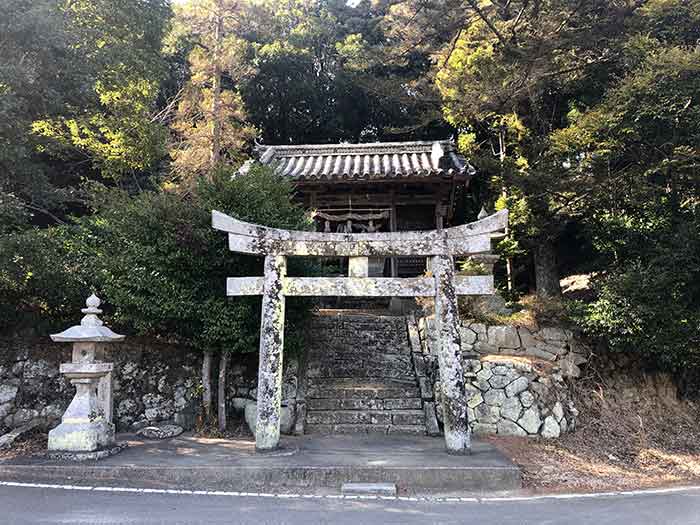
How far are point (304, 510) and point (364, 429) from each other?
9.01 ft

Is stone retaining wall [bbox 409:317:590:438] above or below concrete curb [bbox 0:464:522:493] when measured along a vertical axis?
above

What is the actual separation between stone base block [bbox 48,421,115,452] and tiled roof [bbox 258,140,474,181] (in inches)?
308

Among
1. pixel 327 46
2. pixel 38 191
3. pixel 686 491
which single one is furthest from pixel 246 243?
pixel 327 46

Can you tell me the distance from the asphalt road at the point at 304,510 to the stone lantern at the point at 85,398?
92 centimetres

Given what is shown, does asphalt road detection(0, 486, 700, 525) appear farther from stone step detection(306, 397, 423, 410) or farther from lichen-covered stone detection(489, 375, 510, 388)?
lichen-covered stone detection(489, 375, 510, 388)

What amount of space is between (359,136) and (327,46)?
4851 millimetres

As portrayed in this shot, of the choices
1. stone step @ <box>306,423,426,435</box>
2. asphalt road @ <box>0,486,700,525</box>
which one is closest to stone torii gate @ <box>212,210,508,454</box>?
stone step @ <box>306,423,426,435</box>

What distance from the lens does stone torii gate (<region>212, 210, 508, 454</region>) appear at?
6.72m

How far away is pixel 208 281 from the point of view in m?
7.79

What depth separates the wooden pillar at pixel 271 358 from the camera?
257 inches

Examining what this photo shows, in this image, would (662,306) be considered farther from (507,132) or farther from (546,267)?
(507,132)

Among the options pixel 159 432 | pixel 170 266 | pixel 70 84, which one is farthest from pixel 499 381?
pixel 70 84

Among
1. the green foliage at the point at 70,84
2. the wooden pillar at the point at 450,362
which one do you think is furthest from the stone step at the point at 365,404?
the green foliage at the point at 70,84

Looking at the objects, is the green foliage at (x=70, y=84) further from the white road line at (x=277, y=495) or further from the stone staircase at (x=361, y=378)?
the stone staircase at (x=361, y=378)
